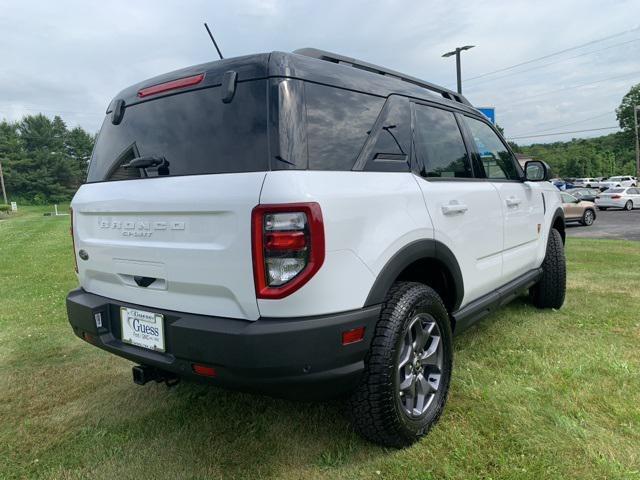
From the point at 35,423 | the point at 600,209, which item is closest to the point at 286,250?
the point at 35,423

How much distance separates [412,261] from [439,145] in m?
0.97

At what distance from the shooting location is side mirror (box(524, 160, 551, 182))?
3999 mm

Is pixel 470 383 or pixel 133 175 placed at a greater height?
pixel 133 175

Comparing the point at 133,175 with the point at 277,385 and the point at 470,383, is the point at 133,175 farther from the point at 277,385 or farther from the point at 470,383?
the point at 470,383

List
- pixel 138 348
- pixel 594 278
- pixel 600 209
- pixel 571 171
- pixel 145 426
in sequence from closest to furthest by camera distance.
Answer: pixel 138 348, pixel 145 426, pixel 594 278, pixel 600 209, pixel 571 171

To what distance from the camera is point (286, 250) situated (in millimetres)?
1772

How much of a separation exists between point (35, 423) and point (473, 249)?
285 centimetres

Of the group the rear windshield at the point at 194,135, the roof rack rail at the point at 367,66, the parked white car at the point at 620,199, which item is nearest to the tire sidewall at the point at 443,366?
the rear windshield at the point at 194,135

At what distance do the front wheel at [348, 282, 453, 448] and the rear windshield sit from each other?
3.08 ft

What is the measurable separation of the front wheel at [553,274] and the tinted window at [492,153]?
3.14 feet

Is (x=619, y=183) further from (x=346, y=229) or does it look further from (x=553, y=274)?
(x=346, y=229)

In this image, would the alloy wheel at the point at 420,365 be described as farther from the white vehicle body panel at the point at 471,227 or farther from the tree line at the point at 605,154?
the tree line at the point at 605,154

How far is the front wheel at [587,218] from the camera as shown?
17.4 meters

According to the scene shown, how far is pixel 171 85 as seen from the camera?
90.0 inches
